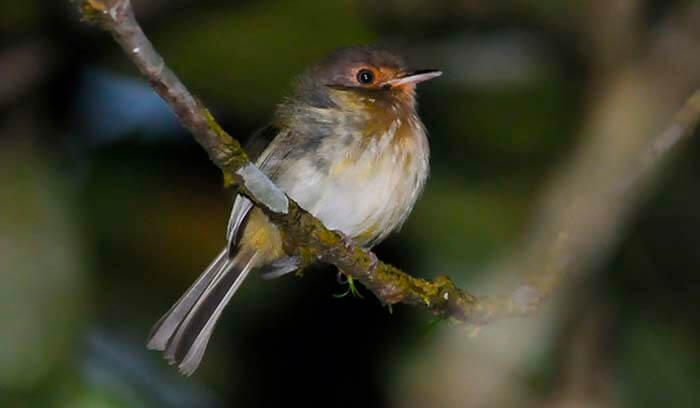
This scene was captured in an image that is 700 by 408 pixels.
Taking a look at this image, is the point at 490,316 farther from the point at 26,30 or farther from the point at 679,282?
the point at 26,30

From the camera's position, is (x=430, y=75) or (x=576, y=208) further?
(x=430, y=75)

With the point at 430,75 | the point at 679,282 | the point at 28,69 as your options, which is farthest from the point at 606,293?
the point at 28,69

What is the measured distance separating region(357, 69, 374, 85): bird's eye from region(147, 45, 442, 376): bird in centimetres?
8

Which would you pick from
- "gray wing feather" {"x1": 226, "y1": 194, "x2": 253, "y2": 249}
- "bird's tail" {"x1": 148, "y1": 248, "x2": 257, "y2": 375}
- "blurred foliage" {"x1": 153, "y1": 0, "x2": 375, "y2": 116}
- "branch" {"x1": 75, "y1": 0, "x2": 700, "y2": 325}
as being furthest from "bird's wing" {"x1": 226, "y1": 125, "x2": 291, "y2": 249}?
"blurred foliage" {"x1": 153, "y1": 0, "x2": 375, "y2": 116}

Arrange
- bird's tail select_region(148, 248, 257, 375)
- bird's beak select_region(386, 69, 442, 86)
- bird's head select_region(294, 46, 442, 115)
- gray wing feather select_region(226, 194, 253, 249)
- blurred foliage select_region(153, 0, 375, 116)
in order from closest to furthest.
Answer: gray wing feather select_region(226, 194, 253, 249)
bird's tail select_region(148, 248, 257, 375)
bird's head select_region(294, 46, 442, 115)
bird's beak select_region(386, 69, 442, 86)
blurred foliage select_region(153, 0, 375, 116)

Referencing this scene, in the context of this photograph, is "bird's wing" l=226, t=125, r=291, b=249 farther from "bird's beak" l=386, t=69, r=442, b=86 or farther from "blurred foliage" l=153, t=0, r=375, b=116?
"blurred foliage" l=153, t=0, r=375, b=116

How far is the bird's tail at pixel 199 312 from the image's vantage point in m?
5.46

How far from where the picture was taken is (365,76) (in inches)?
239

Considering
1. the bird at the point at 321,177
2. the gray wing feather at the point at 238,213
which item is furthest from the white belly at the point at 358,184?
the gray wing feather at the point at 238,213

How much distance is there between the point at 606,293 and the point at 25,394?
9.14 feet

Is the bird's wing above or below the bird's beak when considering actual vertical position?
above

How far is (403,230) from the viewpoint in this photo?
684cm

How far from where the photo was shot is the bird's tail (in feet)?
17.9

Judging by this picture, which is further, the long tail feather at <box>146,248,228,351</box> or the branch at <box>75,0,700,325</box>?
the long tail feather at <box>146,248,228,351</box>
